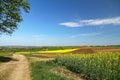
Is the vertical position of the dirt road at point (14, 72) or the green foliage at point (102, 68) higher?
the green foliage at point (102, 68)

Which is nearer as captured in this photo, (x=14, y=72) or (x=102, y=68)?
(x=102, y=68)

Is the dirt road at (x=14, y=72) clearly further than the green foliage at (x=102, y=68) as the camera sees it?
Yes

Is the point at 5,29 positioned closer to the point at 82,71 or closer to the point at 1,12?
the point at 1,12

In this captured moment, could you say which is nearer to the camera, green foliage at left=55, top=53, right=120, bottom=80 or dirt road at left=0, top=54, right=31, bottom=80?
green foliage at left=55, top=53, right=120, bottom=80

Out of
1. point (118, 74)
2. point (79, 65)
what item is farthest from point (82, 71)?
point (118, 74)

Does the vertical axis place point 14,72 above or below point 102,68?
below

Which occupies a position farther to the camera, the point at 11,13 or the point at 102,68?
the point at 11,13

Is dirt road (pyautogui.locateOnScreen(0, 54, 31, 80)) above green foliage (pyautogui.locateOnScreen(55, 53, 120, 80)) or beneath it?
beneath

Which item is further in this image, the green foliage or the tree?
the tree

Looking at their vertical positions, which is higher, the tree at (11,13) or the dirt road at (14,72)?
the tree at (11,13)

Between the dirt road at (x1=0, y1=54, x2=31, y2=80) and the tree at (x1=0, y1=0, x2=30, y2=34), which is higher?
the tree at (x1=0, y1=0, x2=30, y2=34)

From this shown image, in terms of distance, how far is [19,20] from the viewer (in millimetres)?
42281

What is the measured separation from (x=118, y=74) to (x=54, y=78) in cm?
632

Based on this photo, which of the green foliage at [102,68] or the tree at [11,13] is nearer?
the green foliage at [102,68]
